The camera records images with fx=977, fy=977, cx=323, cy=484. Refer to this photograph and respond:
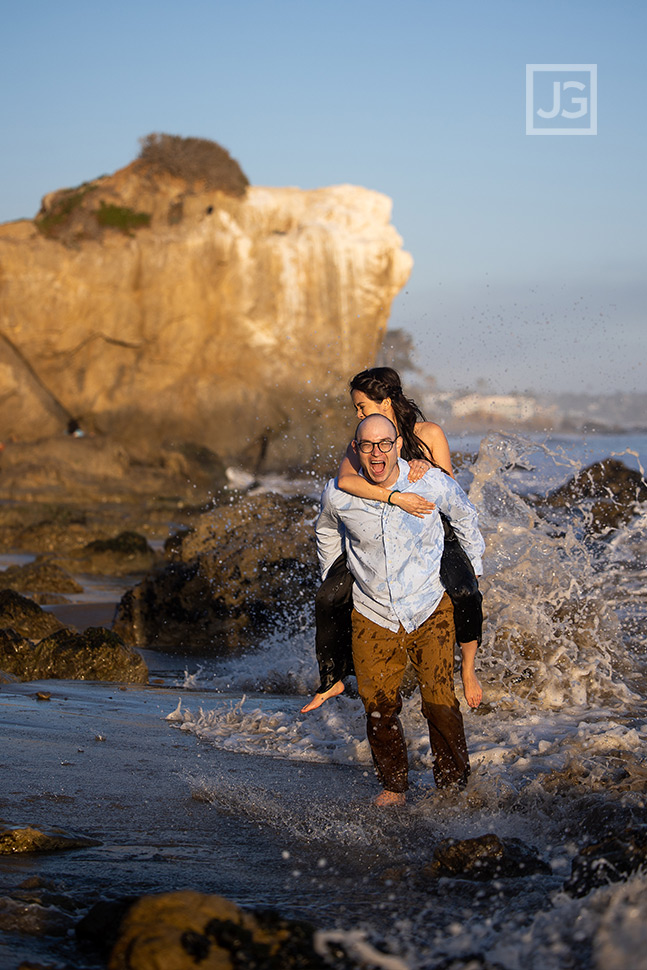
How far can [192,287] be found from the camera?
35.2 metres

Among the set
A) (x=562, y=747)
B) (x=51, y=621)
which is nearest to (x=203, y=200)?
(x=51, y=621)

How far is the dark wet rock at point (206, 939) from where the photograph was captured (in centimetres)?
235

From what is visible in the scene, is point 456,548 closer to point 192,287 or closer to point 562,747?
point 562,747

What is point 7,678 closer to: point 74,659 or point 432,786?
point 74,659

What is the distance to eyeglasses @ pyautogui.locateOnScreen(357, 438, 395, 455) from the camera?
3822 millimetres

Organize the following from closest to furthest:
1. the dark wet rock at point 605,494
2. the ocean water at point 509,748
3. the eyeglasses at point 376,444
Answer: the ocean water at point 509,748 < the eyeglasses at point 376,444 < the dark wet rock at point 605,494

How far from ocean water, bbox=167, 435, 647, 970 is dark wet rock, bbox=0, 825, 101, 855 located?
803 mm

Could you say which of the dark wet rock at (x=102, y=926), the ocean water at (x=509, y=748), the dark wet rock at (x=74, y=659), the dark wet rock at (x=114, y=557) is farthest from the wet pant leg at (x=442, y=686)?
the dark wet rock at (x=114, y=557)

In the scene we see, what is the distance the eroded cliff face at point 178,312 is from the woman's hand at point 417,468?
1150 inches

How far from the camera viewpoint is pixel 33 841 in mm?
3322

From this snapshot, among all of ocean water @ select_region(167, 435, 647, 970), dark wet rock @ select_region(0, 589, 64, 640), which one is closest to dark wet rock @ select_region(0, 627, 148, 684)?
ocean water @ select_region(167, 435, 647, 970)

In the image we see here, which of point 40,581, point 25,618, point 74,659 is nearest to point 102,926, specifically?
point 74,659

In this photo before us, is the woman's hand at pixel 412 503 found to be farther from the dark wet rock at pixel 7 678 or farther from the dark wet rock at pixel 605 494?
the dark wet rock at pixel 605 494

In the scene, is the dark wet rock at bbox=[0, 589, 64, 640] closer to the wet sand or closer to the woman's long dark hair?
the wet sand
